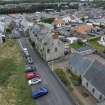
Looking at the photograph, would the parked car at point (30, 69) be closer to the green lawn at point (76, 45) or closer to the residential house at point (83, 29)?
the green lawn at point (76, 45)

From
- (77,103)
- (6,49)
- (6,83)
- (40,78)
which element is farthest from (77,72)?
(6,49)

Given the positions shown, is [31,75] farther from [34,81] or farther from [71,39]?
[71,39]

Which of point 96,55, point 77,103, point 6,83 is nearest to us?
point 77,103

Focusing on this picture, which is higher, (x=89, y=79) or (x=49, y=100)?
(x=89, y=79)

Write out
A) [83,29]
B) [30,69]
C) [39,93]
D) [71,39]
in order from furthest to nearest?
[83,29] → [71,39] → [30,69] → [39,93]

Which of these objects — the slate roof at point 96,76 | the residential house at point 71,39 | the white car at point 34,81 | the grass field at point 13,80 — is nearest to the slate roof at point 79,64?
the slate roof at point 96,76

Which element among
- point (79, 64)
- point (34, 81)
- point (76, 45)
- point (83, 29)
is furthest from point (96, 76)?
point (83, 29)

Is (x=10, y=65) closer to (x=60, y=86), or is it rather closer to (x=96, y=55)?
(x=60, y=86)
